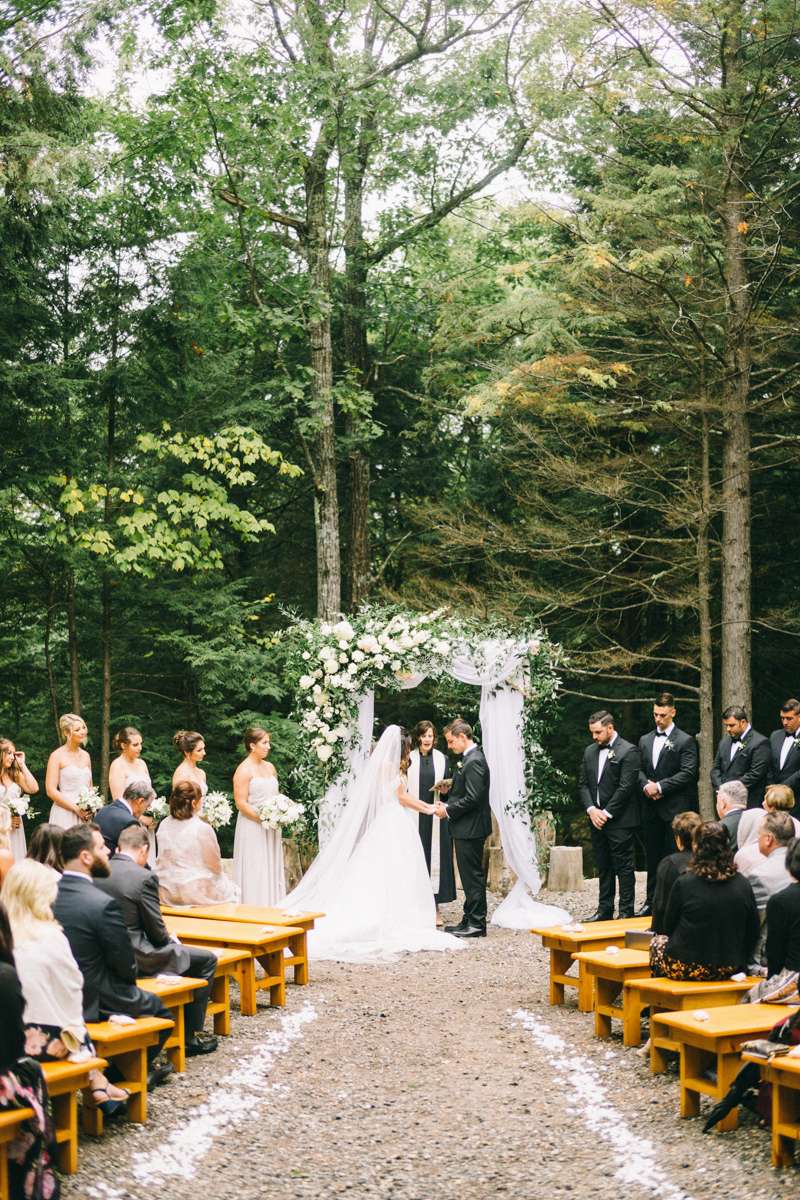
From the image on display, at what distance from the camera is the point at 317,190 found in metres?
16.0

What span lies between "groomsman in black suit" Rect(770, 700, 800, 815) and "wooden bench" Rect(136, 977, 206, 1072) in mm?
5320

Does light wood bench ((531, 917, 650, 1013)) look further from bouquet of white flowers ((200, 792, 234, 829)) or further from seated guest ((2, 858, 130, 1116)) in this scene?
seated guest ((2, 858, 130, 1116))

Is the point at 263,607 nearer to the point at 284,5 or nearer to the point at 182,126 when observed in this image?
the point at 182,126

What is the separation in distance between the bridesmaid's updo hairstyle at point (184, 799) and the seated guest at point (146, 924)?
118 centimetres

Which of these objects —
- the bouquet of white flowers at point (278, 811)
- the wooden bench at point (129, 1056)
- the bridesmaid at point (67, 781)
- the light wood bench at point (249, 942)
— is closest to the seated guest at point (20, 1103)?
the wooden bench at point (129, 1056)

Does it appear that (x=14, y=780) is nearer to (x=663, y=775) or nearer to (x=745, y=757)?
(x=663, y=775)

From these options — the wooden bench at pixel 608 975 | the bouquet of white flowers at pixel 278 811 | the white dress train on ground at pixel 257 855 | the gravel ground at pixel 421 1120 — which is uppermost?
the bouquet of white flowers at pixel 278 811

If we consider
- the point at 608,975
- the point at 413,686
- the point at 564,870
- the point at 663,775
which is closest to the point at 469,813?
the point at 413,686

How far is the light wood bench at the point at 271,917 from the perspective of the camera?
300 inches

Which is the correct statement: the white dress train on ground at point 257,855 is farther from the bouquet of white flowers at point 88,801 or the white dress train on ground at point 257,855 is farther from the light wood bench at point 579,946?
the light wood bench at point 579,946

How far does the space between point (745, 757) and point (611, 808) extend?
1.21 m

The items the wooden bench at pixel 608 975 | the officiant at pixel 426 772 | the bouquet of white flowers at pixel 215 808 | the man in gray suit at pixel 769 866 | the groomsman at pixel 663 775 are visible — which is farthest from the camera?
the officiant at pixel 426 772

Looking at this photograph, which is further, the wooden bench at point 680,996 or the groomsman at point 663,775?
the groomsman at point 663,775

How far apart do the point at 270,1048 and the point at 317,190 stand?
13.0 meters
